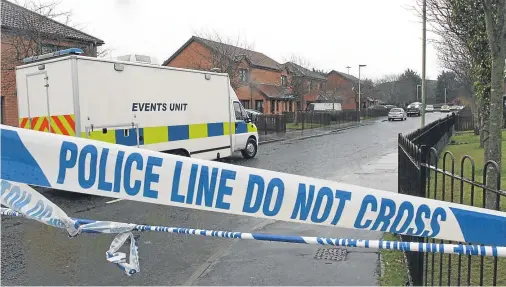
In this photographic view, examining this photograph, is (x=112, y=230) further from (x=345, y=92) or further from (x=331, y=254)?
(x=345, y=92)

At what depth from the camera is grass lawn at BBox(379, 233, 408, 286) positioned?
Answer: 3.81 meters

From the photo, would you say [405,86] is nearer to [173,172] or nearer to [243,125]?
[243,125]

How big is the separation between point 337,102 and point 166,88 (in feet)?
165

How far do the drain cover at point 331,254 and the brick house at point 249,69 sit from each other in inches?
942

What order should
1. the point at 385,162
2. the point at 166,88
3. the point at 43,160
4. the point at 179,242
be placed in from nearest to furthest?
the point at 43,160, the point at 179,242, the point at 166,88, the point at 385,162

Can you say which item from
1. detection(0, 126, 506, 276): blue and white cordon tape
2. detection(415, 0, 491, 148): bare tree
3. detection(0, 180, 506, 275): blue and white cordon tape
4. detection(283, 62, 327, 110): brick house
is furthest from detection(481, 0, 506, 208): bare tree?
detection(283, 62, 327, 110): brick house

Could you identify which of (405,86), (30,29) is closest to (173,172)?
(30,29)

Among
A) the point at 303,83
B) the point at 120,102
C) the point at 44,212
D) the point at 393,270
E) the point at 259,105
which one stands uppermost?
the point at 303,83

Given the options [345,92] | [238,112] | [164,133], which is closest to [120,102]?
[164,133]

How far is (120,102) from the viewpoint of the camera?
9164 millimetres

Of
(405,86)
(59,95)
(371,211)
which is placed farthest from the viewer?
(405,86)

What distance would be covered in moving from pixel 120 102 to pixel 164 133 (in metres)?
1.54

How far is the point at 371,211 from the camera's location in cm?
211

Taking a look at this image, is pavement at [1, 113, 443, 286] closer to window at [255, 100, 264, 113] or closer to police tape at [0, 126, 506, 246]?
police tape at [0, 126, 506, 246]
